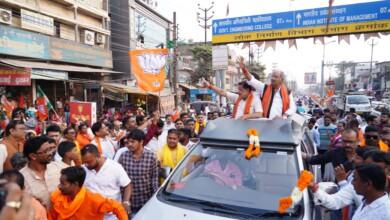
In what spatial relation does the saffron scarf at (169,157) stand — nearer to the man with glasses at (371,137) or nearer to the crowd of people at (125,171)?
the crowd of people at (125,171)

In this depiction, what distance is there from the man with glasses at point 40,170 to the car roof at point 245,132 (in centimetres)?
152

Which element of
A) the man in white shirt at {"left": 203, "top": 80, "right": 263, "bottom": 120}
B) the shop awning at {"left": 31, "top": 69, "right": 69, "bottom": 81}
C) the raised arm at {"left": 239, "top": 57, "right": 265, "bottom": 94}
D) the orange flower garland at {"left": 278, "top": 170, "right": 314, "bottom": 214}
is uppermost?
the shop awning at {"left": 31, "top": 69, "right": 69, "bottom": 81}

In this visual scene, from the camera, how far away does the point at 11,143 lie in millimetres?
4051

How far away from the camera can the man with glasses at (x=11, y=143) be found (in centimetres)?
375

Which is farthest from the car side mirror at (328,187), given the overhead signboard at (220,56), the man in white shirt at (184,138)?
the overhead signboard at (220,56)

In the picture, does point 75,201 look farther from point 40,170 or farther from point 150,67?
point 150,67

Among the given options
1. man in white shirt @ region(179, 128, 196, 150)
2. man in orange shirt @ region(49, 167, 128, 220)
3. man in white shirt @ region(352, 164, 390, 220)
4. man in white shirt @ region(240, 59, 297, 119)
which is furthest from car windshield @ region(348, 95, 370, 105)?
man in orange shirt @ region(49, 167, 128, 220)

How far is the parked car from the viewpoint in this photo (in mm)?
2637

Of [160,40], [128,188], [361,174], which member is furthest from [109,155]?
[160,40]

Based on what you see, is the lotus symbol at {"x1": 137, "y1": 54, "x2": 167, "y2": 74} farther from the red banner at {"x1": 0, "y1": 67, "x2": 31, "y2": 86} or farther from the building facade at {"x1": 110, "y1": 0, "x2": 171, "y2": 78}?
the building facade at {"x1": 110, "y1": 0, "x2": 171, "y2": 78}

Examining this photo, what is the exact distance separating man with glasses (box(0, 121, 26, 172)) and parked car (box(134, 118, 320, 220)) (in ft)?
6.63

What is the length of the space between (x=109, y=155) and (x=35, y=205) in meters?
2.69

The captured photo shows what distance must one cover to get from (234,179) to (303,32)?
878 centimetres

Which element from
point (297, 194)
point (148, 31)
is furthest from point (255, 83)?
point (148, 31)
